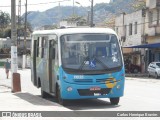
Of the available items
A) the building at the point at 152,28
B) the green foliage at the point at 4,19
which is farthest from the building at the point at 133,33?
the green foliage at the point at 4,19

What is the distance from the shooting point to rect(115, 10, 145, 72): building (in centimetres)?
5931

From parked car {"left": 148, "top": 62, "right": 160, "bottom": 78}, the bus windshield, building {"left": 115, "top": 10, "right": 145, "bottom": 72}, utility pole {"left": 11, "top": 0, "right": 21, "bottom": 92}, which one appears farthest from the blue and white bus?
building {"left": 115, "top": 10, "right": 145, "bottom": 72}

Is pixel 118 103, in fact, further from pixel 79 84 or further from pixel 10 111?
pixel 10 111

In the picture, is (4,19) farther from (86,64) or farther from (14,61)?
(86,64)

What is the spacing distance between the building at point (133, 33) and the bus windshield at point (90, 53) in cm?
4019

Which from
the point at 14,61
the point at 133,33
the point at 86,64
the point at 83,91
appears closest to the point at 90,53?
the point at 86,64

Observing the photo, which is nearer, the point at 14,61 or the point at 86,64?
the point at 86,64

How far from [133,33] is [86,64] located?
4596 cm

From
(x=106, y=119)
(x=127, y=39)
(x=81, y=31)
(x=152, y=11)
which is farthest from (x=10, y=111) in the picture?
(x=127, y=39)

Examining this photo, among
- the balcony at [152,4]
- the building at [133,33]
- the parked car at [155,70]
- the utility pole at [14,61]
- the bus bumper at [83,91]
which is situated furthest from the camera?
the building at [133,33]

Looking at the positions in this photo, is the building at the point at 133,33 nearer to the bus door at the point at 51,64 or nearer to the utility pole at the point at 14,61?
the utility pole at the point at 14,61

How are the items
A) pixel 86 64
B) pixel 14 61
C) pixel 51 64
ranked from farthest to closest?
pixel 14 61, pixel 51 64, pixel 86 64

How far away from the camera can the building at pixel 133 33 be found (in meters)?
59.3

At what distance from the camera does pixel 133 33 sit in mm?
62281
